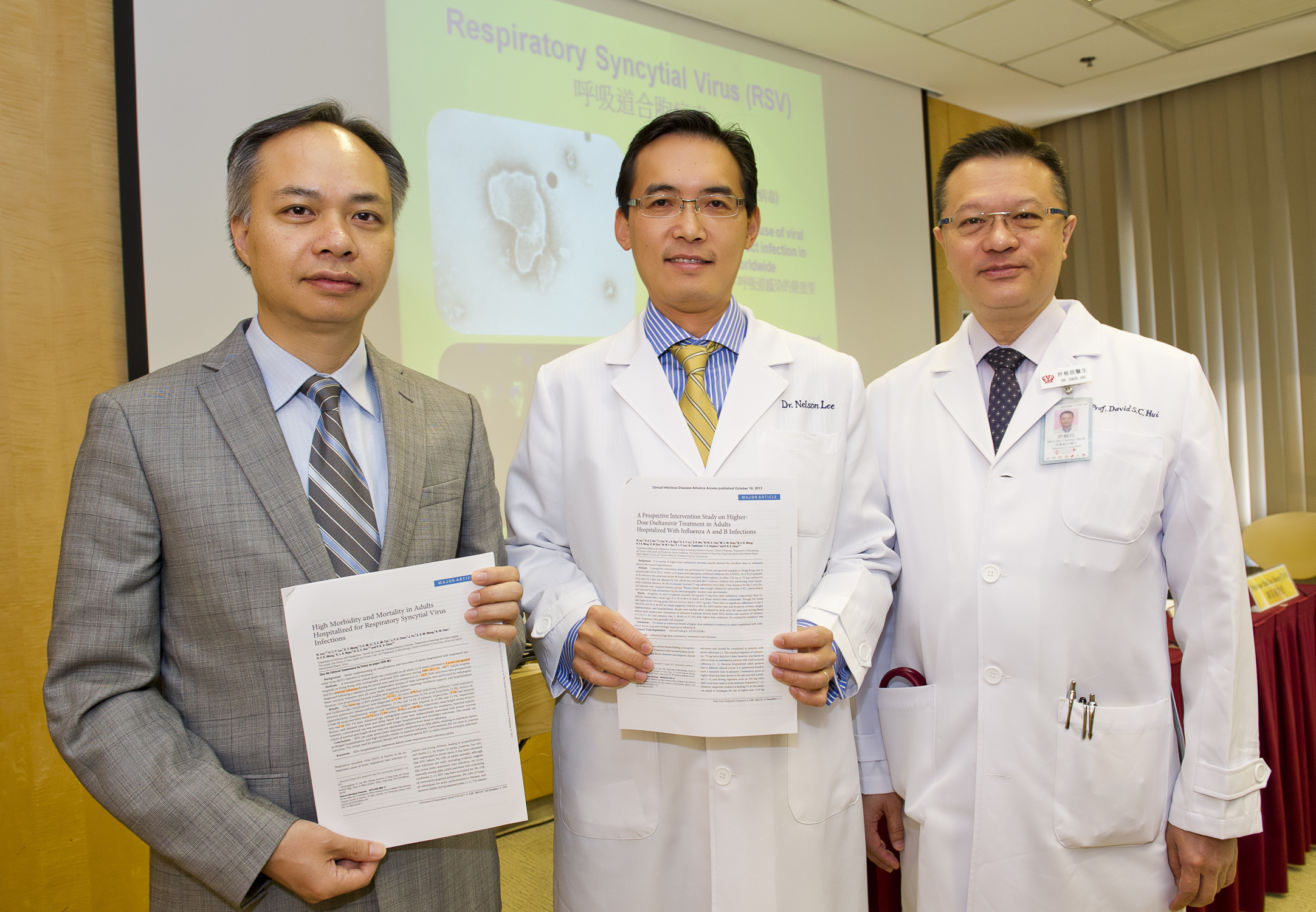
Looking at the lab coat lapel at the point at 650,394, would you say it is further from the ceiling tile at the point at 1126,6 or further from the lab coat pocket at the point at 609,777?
the ceiling tile at the point at 1126,6

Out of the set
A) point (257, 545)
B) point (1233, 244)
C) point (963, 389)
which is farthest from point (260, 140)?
point (1233, 244)

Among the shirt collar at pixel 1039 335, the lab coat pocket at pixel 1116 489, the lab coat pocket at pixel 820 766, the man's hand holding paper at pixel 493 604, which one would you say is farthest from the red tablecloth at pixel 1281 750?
the man's hand holding paper at pixel 493 604

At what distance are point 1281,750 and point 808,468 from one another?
8.92 feet

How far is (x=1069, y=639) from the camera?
151cm

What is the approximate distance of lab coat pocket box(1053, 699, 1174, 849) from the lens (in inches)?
58.5

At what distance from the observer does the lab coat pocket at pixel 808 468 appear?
4.83 feet

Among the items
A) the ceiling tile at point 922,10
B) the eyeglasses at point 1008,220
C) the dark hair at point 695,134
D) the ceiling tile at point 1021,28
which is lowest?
the eyeglasses at point 1008,220

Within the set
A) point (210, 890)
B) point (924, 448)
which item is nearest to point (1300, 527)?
point (924, 448)

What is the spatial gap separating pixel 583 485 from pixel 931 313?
4734 mm

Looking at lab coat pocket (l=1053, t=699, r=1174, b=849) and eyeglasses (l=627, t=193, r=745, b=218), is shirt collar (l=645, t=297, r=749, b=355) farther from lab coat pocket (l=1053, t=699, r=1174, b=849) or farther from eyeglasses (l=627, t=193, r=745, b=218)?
lab coat pocket (l=1053, t=699, r=1174, b=849)

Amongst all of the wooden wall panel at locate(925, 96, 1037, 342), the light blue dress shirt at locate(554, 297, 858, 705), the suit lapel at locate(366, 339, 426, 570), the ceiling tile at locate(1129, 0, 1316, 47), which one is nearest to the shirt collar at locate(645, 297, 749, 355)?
the light blue dress shirt at locate(554, 297, 858, 705)

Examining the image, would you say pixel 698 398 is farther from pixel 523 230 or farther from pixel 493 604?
pixel 523 230

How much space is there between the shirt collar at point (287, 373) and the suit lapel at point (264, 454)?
0.10 feet

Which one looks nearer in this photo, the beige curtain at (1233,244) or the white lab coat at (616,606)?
the white lab coat at (616,606)
